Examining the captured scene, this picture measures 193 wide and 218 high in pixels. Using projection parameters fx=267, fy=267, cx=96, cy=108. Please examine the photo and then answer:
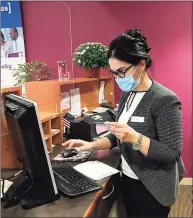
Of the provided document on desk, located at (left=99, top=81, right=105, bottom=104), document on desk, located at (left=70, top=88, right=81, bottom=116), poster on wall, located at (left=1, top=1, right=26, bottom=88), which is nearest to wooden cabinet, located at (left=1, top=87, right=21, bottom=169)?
document on desk, located at (left=70, top=88, right=81, bottom=116)

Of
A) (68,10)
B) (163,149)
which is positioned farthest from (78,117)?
(68,10)

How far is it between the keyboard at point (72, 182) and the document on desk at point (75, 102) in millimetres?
1002

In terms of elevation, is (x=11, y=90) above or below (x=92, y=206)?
above

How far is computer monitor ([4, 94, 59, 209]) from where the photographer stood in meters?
1.02

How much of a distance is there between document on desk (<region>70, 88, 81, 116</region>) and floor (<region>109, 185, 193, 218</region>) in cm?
91

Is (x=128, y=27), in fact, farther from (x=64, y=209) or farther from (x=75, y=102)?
(x=64, y=209)

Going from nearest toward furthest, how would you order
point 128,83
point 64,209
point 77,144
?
1. point 64,209
2. point 128,83
3. point 77,144

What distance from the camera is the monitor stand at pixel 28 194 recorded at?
112cm

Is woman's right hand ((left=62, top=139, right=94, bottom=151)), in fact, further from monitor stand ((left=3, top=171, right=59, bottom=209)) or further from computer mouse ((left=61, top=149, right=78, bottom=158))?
monitor stand ((left=3, top=171, right=59, bottom=209))

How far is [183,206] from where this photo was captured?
8.91 feet

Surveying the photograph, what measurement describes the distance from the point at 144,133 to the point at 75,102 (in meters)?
1.25

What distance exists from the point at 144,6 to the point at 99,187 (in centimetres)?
246

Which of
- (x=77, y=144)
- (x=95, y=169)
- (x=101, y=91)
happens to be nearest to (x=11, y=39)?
(x=101, y=91)

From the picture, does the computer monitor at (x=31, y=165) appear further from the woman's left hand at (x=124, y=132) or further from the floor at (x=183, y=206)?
the floor at (x=183, y=206)
